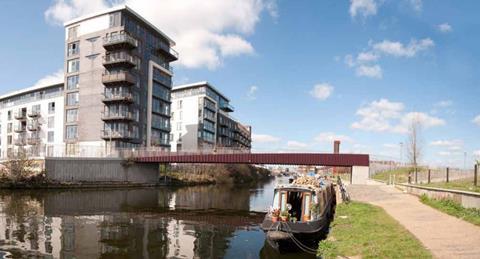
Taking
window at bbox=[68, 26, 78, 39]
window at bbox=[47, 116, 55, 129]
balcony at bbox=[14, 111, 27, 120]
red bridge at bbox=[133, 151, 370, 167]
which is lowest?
red bridge at bbox=[133, 151, 370, 167]

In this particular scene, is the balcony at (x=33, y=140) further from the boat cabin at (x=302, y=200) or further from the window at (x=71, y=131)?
the boat cabin at (x=302, y=200)

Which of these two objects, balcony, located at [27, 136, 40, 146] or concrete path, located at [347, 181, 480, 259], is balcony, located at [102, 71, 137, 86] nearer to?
balcony, located at [27, 136, 40, 146]

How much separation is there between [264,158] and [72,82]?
41.5m

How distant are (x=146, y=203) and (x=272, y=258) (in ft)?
83.2

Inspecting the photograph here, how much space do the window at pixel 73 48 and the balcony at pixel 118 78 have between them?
10.1 metres

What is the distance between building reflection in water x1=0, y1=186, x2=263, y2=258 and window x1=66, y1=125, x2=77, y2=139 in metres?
36.8

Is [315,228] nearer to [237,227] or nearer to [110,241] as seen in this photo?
[237,227]

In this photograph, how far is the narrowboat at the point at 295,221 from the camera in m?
19.5

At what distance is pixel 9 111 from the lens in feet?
324

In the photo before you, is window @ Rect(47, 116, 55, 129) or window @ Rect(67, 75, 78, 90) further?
window @ Rect(47, 116, 55, 129)

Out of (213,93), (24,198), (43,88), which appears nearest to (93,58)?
(43,88)

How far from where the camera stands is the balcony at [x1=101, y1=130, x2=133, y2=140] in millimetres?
70375

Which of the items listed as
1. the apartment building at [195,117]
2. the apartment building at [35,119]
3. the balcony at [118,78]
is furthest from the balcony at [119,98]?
the apartment building at [195,117]

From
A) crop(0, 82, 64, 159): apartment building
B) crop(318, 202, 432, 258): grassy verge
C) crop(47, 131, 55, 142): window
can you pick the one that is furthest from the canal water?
crop(47, 131, 55, 142): window
